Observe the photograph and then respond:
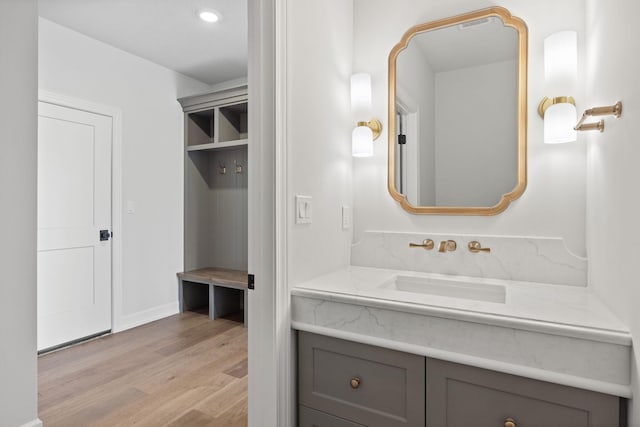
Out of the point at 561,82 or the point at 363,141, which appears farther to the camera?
the point at 363,141

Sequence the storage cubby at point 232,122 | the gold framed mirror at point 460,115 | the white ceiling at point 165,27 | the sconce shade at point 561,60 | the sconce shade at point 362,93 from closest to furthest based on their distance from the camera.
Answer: the sconce shade at point 561,60, the gold framed mirror at point 460,115, the sconce shade at point 362,93, the white ceiling at point 165,27, the storage cubby at point 232,122

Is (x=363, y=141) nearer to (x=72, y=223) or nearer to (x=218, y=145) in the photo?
(x=218, y=145)

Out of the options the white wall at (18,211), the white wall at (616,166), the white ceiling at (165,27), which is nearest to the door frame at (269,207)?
the white wall at (616,166)

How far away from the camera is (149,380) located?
7.46 ft

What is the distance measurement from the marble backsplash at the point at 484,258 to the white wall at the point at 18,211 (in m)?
1.61

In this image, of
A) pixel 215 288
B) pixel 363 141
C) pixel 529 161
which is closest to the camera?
pixel 529 161

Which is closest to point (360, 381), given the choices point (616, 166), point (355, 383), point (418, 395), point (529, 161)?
point (355, 383)

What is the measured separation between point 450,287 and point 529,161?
Answer: 641mm

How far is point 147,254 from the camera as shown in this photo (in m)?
3.45

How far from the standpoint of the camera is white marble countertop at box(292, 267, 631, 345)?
89 centimetres

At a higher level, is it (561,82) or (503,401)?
(561,82)

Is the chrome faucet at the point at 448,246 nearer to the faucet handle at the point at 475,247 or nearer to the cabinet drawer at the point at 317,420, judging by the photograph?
the faucet handle at the point at 475,247

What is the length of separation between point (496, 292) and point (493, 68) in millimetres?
990

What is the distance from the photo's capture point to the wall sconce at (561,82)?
131 cm
